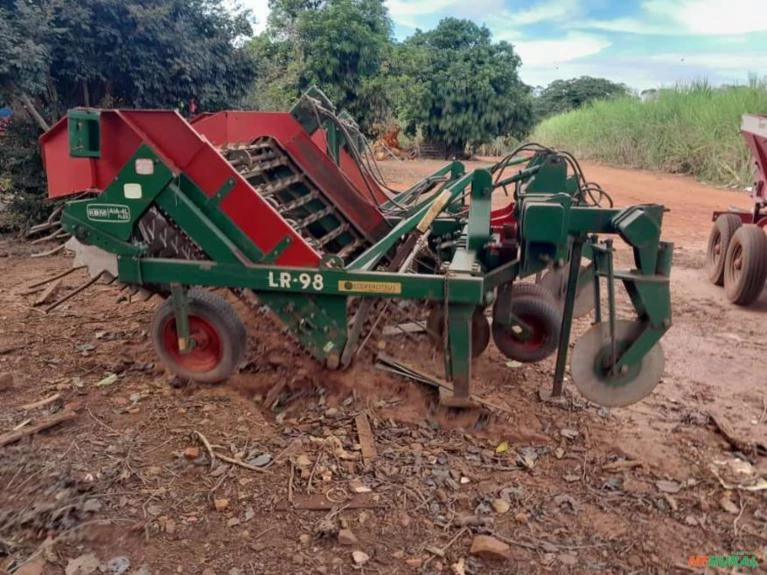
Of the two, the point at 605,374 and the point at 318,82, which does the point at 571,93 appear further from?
the point at 605,374

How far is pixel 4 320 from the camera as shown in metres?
5.09

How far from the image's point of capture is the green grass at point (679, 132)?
15961 mm

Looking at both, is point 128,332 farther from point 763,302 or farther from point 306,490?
point 763,302

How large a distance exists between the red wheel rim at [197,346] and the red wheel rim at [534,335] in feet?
5.43

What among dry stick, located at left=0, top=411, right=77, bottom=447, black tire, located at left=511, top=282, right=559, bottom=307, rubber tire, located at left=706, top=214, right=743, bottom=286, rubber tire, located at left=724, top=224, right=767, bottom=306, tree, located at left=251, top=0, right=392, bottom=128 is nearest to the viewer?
dry stick, located at left=0, top=411, right=77, bottom=447

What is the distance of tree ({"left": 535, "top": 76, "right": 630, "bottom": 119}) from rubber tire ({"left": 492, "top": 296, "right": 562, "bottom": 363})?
39.6 metres

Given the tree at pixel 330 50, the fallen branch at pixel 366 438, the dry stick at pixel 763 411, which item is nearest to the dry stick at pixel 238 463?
the fallen branch at pixel 366 438

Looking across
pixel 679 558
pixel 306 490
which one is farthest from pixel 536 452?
pixel 306 490

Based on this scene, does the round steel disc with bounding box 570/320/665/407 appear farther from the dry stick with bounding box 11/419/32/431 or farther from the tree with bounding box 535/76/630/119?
the tree with bounding box 535/76/630/119

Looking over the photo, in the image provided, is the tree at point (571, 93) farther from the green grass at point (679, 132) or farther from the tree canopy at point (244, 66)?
the tree canopy at point (244, 66)

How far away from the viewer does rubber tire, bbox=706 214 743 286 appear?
659cm

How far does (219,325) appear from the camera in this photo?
3.76 meters

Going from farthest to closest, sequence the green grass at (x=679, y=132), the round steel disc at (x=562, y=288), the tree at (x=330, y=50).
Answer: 1. the green grass at (x=679, y=132)
2. the tree at (x=330, y=50)
3. the round steel disc at (x=562, y=288)

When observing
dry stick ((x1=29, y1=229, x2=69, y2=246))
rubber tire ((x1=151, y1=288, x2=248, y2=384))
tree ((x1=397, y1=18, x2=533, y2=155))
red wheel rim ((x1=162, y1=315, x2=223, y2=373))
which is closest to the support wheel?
rubber tire ((x1=151, y1=288, x2=248, y2=384))
